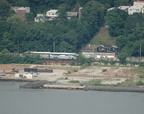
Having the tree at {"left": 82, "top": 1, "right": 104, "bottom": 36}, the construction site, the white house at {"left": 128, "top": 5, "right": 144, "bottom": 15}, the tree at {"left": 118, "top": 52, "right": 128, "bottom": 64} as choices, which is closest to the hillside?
the tree at {"left": 82, "top": 1, "right": 104, "bottom": 36}

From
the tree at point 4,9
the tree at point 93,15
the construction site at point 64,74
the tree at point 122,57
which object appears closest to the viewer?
the construction site at point 64,74

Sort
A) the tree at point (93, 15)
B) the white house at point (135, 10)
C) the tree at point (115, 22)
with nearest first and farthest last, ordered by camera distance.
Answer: the tree at point (115, 22), the tree at point (93, 15), the white house at point (135, 10)

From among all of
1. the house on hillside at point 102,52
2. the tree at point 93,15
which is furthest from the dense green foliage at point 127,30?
the tree at point 93,15

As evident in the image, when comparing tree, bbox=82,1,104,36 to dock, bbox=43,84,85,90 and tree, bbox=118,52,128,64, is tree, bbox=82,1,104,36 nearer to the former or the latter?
tree, bbox=118,52,128,64

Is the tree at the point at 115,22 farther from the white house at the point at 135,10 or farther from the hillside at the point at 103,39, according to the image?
the white house at the point at 135,10

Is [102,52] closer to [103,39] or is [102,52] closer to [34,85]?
[103,39]

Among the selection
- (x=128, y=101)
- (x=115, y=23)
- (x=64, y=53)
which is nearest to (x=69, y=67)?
(x=64, y=53)

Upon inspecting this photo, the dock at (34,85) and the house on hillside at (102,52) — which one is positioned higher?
the house on hillside at (102,52)

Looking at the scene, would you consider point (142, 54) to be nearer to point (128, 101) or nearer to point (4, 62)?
point (4, 62)
